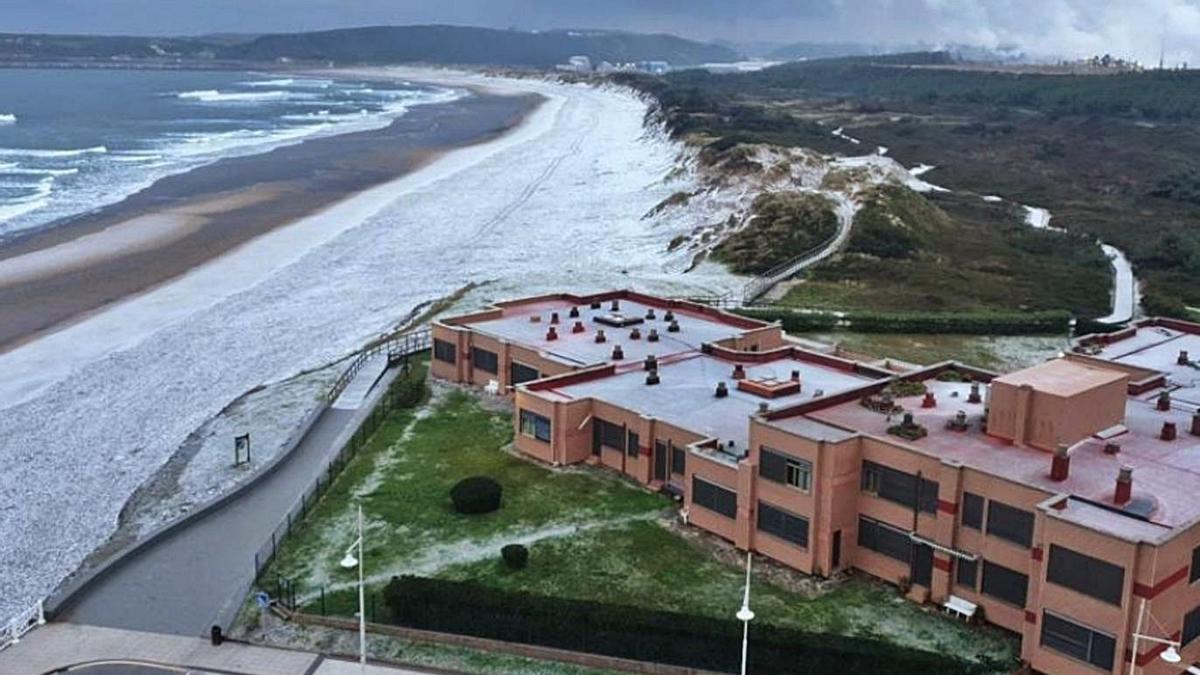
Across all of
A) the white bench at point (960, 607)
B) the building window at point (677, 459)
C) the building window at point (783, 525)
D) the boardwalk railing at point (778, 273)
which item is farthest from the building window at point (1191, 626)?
the boardwalk railing at point (778, 273)

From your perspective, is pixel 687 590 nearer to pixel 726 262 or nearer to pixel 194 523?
pixel 194 523

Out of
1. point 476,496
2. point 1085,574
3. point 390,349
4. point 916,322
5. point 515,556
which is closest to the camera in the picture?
point 1085,574

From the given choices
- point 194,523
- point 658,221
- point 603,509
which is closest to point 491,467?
point 603,509

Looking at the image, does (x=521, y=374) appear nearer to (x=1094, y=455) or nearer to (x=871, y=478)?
(x=871, y=478)

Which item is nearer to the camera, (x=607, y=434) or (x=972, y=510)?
(x=972, y=510)

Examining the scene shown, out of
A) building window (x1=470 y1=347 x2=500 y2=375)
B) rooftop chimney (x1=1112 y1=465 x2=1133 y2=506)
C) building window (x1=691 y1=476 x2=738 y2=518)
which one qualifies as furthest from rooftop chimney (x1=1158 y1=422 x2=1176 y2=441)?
building window (x1=470 y1=347 x2=500 y2=375)

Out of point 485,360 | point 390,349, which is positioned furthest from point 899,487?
point 390,349

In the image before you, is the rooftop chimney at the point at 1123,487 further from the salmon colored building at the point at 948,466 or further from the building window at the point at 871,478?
the building window at the point at 871,478
